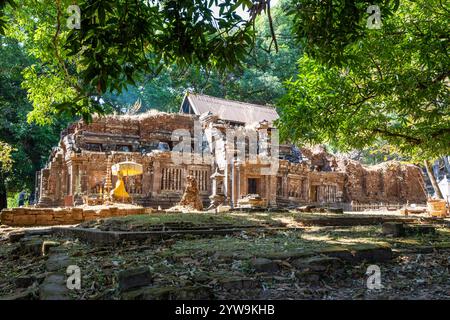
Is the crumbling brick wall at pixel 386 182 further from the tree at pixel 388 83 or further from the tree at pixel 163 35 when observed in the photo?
the tree at pixel 163 35

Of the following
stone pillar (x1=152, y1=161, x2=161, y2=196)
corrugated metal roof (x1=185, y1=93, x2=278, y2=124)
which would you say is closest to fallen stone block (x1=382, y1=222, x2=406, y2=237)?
stone pillar (x1=152, y1=161, x2=161, y2=196)

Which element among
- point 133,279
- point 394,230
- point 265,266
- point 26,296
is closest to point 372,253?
point 265,266

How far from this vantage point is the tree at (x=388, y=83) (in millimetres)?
7578

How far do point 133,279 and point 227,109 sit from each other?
34360mm

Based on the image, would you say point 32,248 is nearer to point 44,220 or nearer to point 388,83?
point 44,220

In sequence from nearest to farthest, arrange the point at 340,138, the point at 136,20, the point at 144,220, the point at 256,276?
the point at 256,276 < the point at 136,20 < the point at 144,220 < the point at 340,138

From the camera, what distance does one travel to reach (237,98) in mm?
47781

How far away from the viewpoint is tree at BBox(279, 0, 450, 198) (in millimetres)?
7578

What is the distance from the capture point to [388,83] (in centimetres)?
816

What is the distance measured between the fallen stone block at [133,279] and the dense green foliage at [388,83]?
18.3 ft

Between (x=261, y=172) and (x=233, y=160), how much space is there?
2.10 meters

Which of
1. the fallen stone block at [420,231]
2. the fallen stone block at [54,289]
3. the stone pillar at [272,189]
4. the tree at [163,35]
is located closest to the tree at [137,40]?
the tree at [163,35]

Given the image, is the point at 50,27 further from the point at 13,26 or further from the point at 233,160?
the point at 233,160
